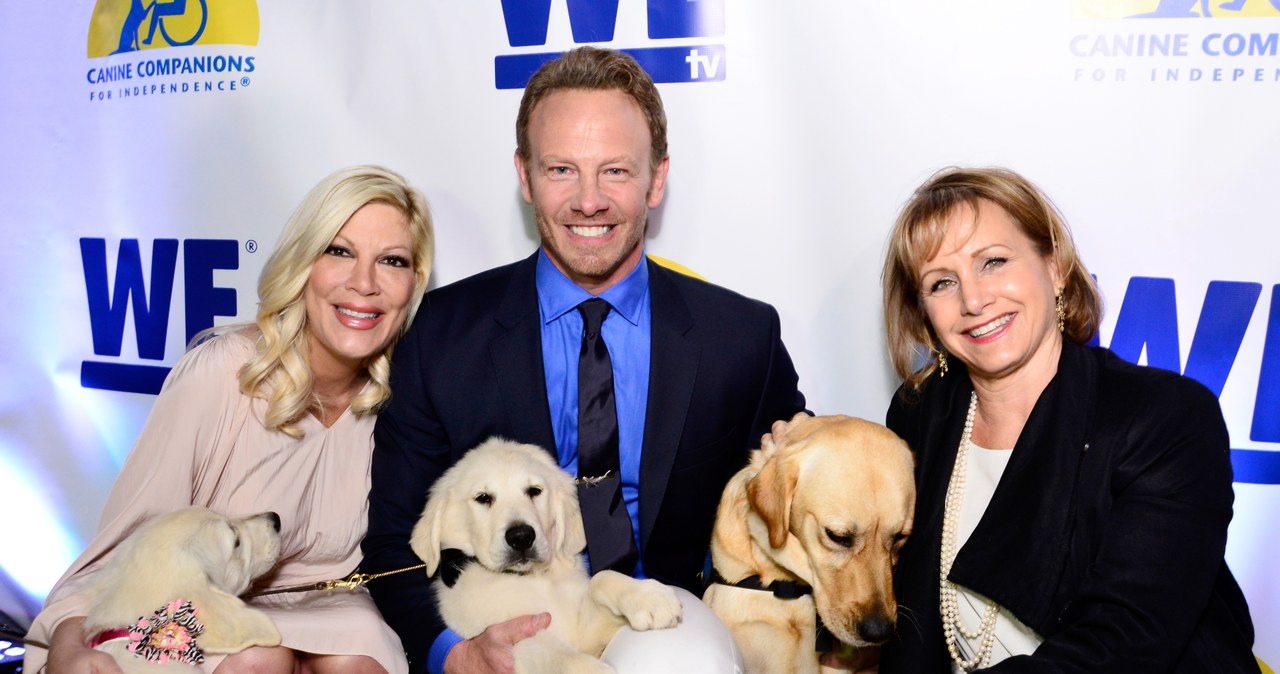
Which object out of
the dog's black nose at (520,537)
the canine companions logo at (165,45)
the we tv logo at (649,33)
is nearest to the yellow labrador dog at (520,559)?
the dog's black nose at (520,537)

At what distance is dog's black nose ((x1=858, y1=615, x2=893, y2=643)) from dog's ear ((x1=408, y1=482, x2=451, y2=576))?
1.06 m

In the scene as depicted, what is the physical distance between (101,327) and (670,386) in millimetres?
2718

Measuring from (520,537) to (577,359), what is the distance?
0.61 m

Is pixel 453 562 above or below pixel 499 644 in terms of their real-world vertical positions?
above

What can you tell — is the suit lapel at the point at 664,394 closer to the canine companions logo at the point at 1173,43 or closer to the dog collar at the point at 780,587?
the dog collar at the point at 780,587

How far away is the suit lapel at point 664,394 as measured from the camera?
8.02 ft

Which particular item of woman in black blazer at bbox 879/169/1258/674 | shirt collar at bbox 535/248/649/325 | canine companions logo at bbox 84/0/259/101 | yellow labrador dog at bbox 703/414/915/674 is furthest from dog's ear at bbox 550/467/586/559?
canine companions logo at bbox 84/0/259/101

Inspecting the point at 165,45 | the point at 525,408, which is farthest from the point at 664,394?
the point at 165,45

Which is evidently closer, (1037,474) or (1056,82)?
(1037,474)

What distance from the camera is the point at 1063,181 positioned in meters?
2.82

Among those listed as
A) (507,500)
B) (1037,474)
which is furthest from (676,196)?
(1037,474)

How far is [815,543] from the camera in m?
2.15

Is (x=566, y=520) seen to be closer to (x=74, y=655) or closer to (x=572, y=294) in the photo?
(x=572, y=294)

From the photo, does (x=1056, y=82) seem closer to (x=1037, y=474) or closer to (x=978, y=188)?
(x=978, y=188)
